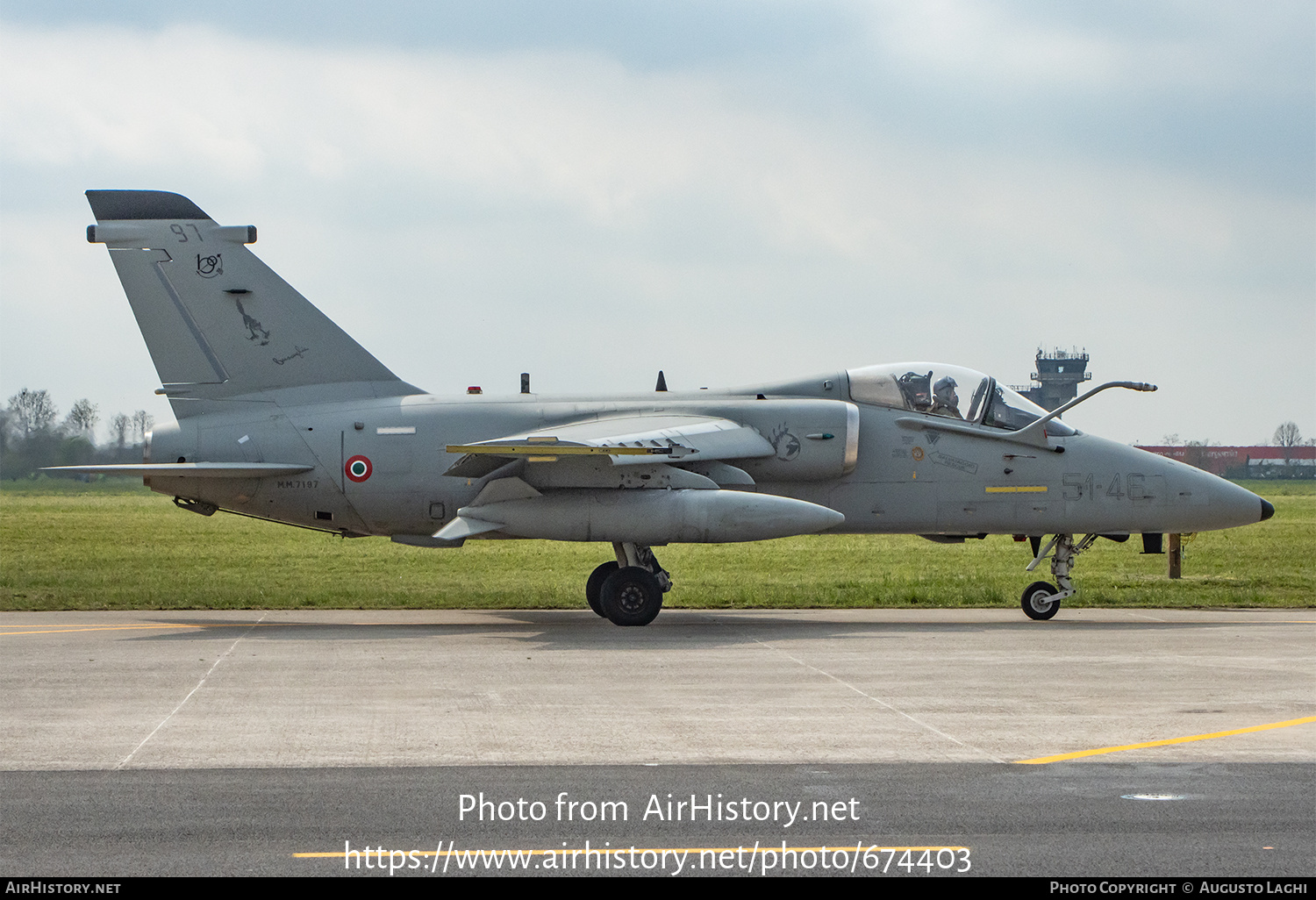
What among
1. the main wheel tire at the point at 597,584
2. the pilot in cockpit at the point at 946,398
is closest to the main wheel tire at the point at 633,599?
the main wheel tire at the point at 597,584

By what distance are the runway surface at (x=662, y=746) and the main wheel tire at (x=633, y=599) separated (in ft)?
2.98

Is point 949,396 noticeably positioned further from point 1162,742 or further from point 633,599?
point 1162,742

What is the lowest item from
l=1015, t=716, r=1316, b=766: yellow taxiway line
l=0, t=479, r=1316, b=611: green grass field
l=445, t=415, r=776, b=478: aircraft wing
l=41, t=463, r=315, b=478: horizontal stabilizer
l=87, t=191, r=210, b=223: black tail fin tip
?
l=0, t=479, r=1316, b=611: green grass field

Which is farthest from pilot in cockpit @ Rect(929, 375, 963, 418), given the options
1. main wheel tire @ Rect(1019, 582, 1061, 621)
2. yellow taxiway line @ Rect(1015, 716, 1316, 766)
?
yellow taxiway line @ Rect(1015, 716, 1316, 766)

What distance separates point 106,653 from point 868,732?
8.11 m

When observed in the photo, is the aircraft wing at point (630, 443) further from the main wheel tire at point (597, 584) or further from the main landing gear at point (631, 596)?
the main wheel tire at point (597, 584)

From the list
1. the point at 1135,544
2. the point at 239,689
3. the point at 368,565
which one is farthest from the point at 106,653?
the point at 1135,544

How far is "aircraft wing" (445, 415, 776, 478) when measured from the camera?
1437cm

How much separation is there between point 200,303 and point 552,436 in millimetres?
5355

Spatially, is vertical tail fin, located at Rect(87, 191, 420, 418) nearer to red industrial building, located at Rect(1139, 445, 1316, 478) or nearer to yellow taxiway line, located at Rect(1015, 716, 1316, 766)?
yellow taxiway line, located at Rect(1015, 716, 1316, 766)

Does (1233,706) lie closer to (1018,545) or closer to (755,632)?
(755,632)

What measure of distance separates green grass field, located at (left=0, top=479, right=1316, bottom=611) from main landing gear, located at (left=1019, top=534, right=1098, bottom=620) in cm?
210

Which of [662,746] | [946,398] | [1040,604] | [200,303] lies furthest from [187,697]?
[1040,604]

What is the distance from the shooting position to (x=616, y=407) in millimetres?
17141
